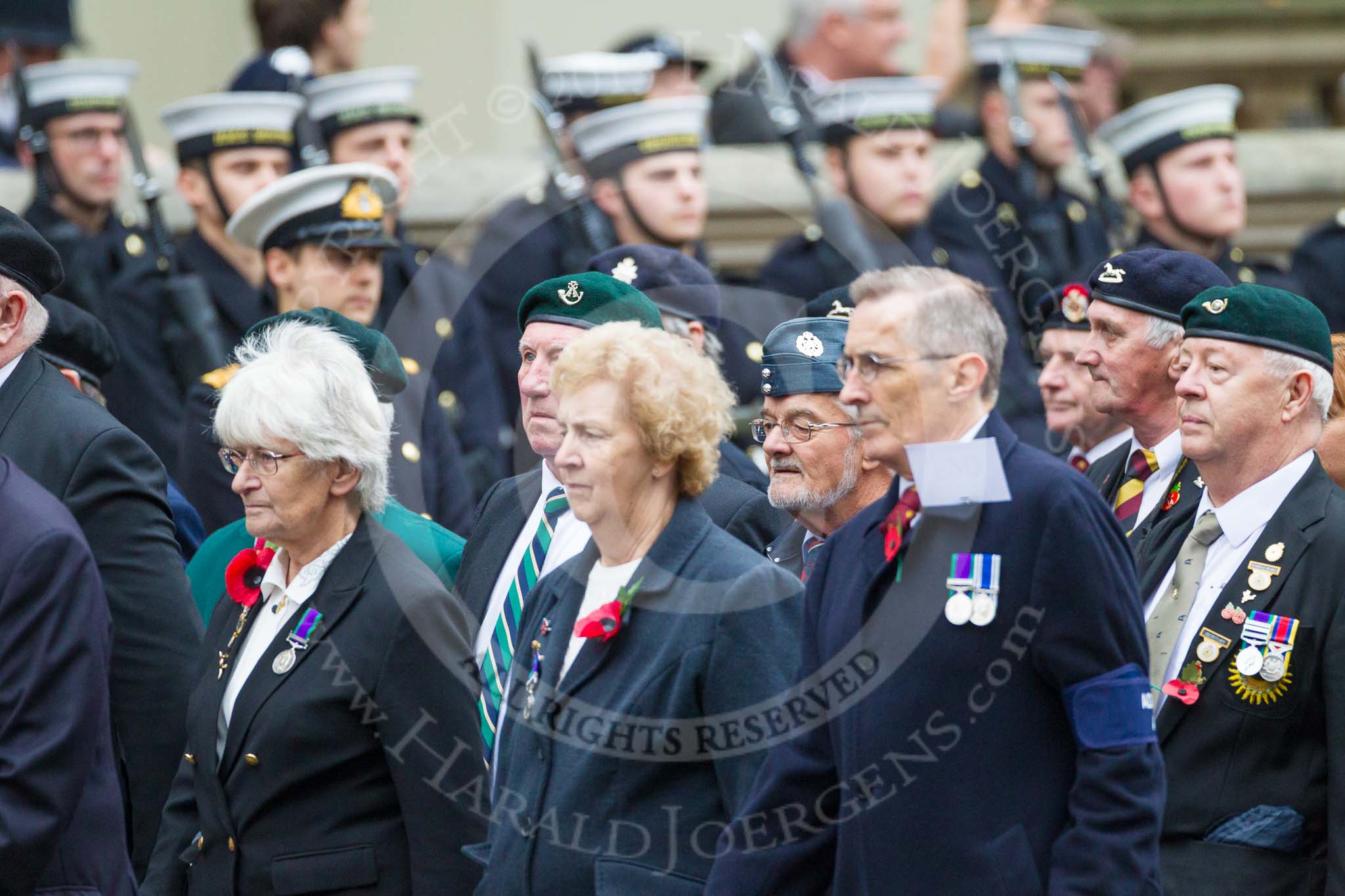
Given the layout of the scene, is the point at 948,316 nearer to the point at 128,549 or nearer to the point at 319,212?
the point at 128,549

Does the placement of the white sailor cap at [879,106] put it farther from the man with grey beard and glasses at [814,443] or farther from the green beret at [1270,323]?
the green beret at [1270,323]

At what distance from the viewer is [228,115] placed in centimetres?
749

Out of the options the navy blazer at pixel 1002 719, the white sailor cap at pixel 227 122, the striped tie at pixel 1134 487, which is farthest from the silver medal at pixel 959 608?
the white sailor cap at pixel 227 122

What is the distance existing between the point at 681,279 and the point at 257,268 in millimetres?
2171

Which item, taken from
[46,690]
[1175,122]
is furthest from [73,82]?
[46,690]

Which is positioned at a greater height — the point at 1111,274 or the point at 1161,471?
the point at 1111,274

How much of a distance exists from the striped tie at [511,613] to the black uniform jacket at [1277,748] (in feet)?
4.70

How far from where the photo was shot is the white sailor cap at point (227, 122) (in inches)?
294

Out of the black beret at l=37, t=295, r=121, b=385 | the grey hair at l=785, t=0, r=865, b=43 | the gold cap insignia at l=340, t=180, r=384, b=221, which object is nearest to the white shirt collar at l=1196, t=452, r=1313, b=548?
the black beret at l=37, t=295, r=121, b=385

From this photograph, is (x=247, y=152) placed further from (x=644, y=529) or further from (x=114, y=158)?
(x=644, y=529)

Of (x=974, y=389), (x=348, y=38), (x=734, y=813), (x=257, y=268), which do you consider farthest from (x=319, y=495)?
(x=348, y=38)

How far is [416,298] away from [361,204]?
0.90 metres

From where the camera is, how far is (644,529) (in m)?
3.84

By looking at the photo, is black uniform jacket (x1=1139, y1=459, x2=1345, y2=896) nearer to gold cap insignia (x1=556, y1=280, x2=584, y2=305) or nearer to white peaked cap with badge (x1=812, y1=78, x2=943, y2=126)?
gold cap insignia (x1=556, y1=280, x2=584, y2=305)
